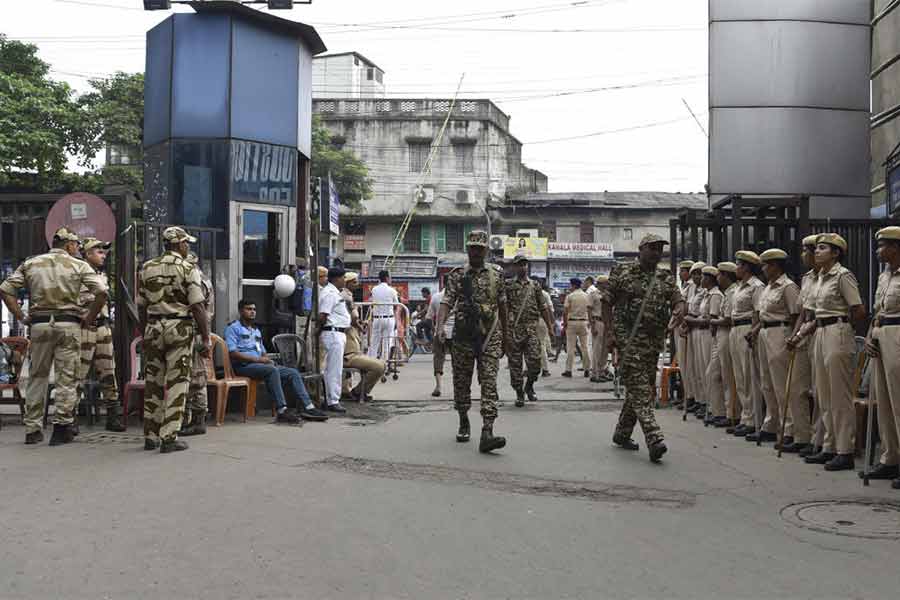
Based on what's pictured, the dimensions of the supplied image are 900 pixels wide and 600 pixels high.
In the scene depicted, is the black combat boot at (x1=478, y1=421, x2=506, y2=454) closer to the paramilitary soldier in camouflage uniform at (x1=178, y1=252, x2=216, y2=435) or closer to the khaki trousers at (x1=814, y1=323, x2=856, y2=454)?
the khaki trousers at (x1=814, y1=323, x2=856, y2=454)

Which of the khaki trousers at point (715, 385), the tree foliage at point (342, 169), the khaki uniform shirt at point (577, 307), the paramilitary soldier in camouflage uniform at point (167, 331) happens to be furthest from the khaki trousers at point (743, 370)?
the tree foliage at point (342, 169)

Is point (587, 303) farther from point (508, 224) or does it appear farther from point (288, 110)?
point (508, 224)

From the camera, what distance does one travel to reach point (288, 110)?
522 inches

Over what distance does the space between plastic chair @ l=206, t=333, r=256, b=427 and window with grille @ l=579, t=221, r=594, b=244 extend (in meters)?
42.2

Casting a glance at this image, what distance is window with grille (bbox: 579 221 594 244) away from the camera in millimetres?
52375

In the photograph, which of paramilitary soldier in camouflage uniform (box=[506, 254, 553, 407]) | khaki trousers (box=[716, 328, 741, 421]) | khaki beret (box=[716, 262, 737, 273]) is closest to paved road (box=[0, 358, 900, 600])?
khaki trousers (box=[716, 328, 741, 421])

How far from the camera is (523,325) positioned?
44.9ft

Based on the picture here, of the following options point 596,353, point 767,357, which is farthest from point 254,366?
point 596,353

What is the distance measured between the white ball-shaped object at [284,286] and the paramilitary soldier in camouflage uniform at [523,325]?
291cm

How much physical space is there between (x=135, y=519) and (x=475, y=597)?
2.59 meters

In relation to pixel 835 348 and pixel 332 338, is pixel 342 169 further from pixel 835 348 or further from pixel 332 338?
pixel 835 348

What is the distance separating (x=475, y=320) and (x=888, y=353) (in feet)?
12.1

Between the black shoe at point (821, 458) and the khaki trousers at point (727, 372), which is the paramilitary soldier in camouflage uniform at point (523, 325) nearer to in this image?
the khaki trousers at point (727, 372)

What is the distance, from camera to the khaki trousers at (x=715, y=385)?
11.2m
